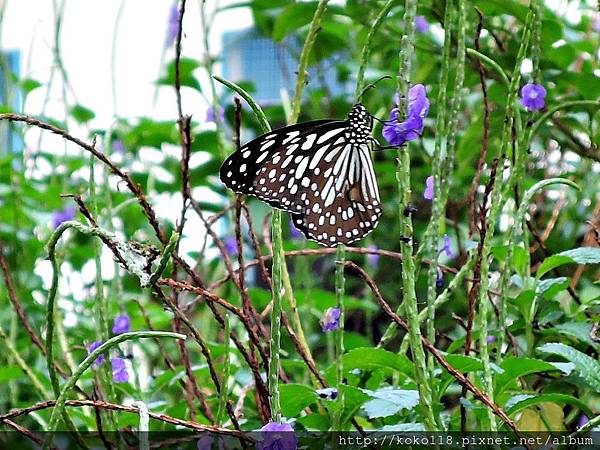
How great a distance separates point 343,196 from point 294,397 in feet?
0.72

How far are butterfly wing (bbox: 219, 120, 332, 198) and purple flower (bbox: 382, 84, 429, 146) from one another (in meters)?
0.11

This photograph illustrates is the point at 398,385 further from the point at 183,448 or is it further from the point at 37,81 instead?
the point at 37,81

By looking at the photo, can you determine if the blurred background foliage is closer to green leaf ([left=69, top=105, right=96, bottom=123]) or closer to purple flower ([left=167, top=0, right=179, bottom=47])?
green leaf ([left=69, top=105, right=96, bottom=123])

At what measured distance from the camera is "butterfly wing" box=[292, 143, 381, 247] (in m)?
0.79

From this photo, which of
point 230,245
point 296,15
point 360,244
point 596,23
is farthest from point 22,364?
point 596,23

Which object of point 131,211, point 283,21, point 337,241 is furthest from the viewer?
point 131,211

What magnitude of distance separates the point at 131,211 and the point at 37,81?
0.54m

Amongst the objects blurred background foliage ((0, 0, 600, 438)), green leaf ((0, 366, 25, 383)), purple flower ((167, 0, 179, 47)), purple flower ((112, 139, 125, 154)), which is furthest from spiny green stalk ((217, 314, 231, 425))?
purple flower ((112, 139, 125, 154))

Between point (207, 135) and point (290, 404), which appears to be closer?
point (290, 404)

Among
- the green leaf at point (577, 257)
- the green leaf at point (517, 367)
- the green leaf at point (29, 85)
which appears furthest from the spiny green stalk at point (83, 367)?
the green leaf at point (29, 85)

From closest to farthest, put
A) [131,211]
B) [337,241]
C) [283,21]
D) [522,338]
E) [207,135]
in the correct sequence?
[337,241], [522,338], [283,21], [131,211], [207,135]

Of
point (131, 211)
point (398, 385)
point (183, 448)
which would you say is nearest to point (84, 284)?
point (131, 211)

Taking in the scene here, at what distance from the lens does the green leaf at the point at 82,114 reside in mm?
2355

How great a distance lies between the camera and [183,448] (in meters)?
0.90
